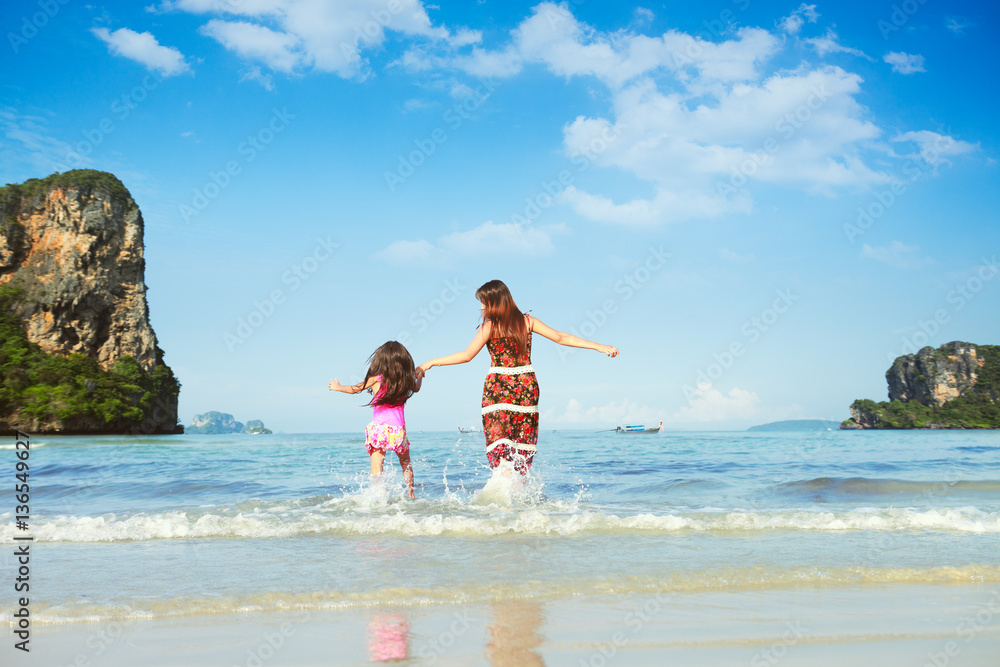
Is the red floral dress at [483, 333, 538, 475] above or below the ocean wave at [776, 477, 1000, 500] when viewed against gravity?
above

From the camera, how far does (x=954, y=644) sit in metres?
2.63

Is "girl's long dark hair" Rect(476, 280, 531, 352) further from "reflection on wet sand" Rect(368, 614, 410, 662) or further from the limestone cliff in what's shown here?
the limestone cliff

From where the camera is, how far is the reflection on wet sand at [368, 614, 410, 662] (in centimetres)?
249

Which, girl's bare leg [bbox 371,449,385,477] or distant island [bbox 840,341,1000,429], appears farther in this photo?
distant island [bbox 840,341,1000,429]

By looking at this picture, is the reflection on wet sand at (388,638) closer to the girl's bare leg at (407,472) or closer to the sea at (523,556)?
the sea at (523,556)

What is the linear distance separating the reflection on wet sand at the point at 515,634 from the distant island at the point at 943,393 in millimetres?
119324

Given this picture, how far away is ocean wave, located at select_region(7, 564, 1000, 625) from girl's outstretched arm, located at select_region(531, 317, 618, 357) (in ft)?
10.1

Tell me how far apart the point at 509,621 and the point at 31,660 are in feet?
6.65

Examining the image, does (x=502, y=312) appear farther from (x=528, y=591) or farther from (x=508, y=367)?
(x=528, y=591)

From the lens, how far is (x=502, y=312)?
21.5 feet

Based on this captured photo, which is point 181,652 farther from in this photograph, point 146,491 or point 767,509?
→ point 146,491

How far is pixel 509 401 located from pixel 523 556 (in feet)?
8.47

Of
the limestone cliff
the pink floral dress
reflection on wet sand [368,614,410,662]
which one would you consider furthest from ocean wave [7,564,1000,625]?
the limestone cliff

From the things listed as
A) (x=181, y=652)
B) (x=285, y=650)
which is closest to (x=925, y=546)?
(x=285, y=650)
